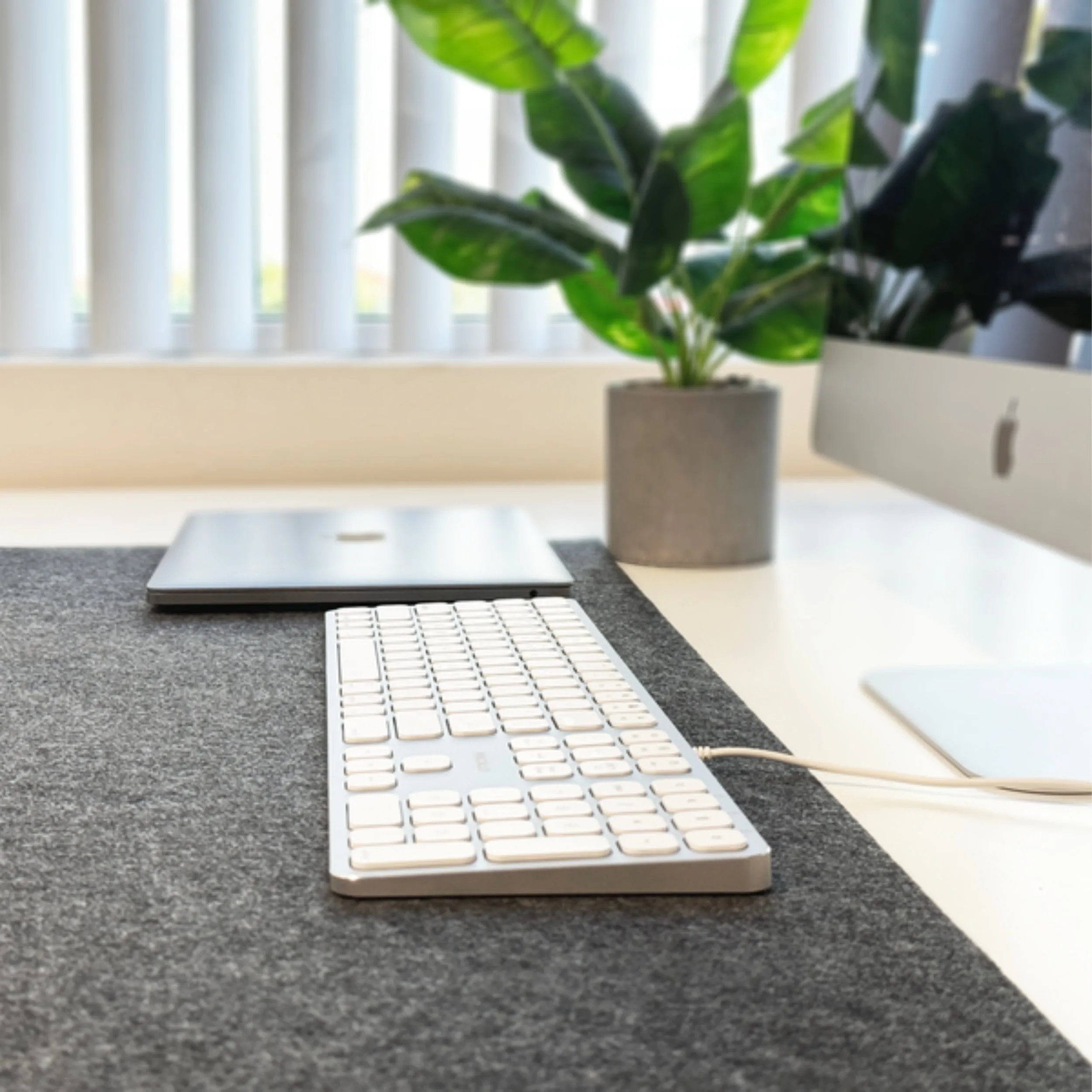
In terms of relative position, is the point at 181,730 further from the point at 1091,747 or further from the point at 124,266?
the point at 124,266

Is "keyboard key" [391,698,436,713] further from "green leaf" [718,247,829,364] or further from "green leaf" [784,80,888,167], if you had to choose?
"green leaf" [784,80,888,167]

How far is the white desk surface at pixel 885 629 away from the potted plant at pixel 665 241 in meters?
0.06

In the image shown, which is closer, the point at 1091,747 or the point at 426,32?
the point at 1091,747

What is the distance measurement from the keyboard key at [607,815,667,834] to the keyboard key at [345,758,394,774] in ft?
0.28

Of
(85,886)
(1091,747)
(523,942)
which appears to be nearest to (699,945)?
(523,942)

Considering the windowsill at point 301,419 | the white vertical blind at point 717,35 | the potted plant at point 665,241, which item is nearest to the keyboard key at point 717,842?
the potted plant at point 665,241

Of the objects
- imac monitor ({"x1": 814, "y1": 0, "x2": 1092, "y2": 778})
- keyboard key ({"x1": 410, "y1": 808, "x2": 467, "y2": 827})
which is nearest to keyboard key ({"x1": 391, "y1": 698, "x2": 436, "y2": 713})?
keyboard key ({"x1": 410, "y1": 808, "x2": 467, "y2": 827})

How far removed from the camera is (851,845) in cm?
47

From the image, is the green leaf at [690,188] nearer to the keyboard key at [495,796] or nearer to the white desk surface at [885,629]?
the white desk surface at [885,629]

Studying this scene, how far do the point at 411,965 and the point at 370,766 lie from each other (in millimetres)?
123

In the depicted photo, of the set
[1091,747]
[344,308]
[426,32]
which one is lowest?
[1091,747]

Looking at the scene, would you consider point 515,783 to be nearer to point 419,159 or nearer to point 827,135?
point 827,135

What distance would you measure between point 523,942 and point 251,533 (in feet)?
2.00

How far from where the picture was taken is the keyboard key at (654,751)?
0.50m
